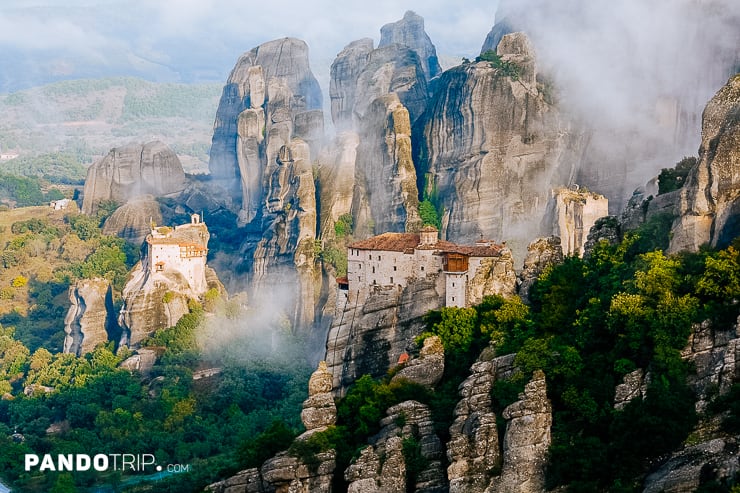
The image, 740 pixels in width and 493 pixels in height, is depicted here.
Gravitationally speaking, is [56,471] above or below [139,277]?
below

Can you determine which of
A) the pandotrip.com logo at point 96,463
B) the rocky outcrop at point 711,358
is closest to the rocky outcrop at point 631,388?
the rocky outcrop at point 711,358

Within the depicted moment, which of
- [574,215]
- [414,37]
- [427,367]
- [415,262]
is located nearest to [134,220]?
[414,37]

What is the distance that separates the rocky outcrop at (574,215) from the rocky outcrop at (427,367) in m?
17.5

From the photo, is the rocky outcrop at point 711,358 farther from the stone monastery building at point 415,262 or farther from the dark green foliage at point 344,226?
the dark green foliage at point 344,226

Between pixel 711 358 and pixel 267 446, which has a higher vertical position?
pixel 711 358

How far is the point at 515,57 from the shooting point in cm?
8312

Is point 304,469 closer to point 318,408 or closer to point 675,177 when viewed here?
point 318,408

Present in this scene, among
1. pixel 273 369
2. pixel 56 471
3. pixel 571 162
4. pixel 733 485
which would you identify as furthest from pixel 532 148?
pixel 733 485

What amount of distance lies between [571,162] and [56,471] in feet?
105

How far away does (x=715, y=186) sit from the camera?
4341cm

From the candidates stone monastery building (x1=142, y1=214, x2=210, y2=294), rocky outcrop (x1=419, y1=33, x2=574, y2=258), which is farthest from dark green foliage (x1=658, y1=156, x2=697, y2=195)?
stone monastery building (x1=142, y1=214, x2=210, y2=294)

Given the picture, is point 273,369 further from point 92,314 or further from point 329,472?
point 329,472

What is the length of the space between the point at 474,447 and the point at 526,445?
1.81m

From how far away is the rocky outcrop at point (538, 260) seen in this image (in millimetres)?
52188
